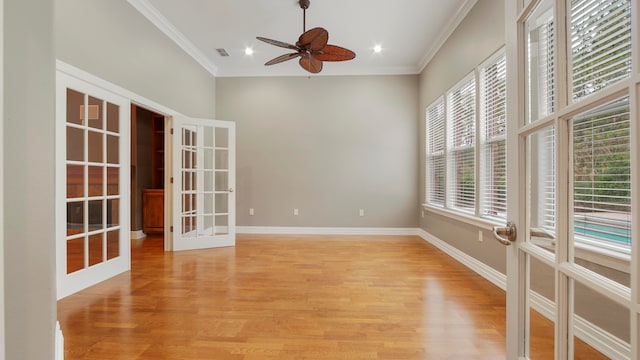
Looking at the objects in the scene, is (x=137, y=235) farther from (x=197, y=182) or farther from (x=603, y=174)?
(x=603, y=174)

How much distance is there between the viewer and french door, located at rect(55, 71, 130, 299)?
2.61m

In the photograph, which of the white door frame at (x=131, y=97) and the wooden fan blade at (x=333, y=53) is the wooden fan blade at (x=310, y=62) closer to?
the wooden fan blade at (x=333, y=53)

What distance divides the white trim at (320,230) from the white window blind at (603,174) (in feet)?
16.3

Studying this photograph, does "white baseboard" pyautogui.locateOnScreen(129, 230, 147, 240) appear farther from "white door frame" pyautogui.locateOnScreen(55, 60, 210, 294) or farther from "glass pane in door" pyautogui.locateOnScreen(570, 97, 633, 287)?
"glass pane in door" pyautogui.locateOnScreen(570, 97, 633, 287)

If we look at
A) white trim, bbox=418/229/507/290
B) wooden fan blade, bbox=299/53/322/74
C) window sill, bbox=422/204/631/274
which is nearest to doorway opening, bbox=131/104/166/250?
wooden fan blade, bbox=299/53/322/74

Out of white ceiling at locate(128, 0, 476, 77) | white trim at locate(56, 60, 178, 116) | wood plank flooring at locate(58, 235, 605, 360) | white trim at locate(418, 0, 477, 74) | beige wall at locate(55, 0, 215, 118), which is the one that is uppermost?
white ceiling at locate(128, 0, 476, 77)

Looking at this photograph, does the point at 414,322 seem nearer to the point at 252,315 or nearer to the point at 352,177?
the point at 252,315

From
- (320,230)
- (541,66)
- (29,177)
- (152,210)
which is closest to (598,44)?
(541,66)

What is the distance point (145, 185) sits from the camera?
568 cm

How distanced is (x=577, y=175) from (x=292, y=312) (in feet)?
6.76

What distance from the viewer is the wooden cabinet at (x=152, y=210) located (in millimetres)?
5406

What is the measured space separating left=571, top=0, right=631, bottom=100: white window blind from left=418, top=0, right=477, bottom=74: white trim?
3.27 m

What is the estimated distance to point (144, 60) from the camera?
365 cm

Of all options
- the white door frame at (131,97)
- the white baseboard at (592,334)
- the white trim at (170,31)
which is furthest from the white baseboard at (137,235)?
the white baseboard at (592,334)
